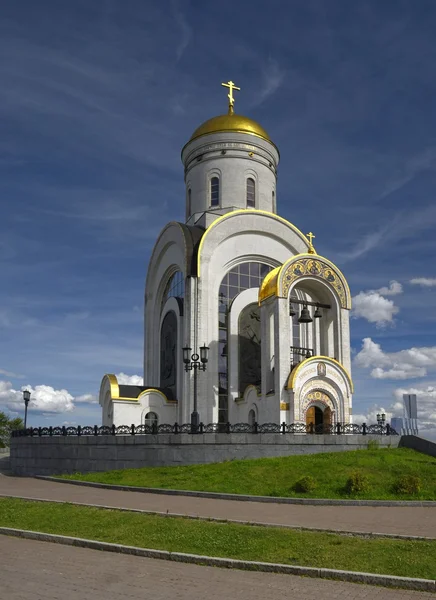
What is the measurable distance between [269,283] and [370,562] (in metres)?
18.7

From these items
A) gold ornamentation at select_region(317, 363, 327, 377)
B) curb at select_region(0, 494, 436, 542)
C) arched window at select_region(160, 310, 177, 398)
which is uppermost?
arched window at select_region(160, 310, 177, 398)

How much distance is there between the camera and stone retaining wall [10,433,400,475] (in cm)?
2077

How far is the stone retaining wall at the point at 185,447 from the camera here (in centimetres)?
2077

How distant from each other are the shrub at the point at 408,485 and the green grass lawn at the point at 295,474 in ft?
0.36

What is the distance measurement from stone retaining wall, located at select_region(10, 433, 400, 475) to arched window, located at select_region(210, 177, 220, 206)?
54.6 feet

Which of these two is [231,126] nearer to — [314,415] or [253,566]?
[314,415]

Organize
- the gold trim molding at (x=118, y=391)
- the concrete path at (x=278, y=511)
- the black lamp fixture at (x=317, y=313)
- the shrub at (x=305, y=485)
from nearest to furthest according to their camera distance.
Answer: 1. the concrete path at (x=278, y=511)
2. the shrub at (x=305, y=485)
3. the black lamp fixture at (x=317, y=313)
4. the gold trim molding at (x=118, y=391)

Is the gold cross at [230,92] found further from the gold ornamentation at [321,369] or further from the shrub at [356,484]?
the shrub at [356,484]

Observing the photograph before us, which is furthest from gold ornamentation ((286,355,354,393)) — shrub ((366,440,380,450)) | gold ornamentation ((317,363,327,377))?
shrub ((366,440,380,450))

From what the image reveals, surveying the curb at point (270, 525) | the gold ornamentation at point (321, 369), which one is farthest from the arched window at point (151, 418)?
the curb at point (270, 525)

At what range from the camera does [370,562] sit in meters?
8.51

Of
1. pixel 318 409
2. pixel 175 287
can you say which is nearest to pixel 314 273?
pixel 318 409

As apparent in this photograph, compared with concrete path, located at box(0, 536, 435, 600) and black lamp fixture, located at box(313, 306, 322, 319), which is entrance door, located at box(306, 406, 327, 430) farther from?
concrete path, located at box(0, 536, 435, 600)

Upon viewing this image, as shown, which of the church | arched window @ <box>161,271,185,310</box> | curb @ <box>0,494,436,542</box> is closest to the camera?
curb @ <box>0,494,436,542</box>
